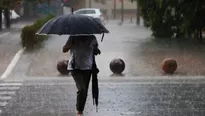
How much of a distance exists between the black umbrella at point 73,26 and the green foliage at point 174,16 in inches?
611

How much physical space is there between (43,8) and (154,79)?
202ft

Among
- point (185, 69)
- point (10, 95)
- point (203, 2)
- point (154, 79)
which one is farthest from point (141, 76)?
point (203, 2)

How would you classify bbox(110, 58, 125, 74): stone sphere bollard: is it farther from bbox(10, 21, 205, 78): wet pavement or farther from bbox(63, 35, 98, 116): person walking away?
bbox(63, 35, 98, 116): person walking away

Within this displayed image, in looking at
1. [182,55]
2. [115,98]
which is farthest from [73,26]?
[182,55]

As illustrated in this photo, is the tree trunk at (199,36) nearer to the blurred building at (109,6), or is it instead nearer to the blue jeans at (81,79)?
the blue jeans at (81,79)

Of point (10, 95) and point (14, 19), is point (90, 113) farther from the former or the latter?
point (14, 19)

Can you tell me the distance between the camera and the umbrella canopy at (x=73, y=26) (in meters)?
Answer: 8.45

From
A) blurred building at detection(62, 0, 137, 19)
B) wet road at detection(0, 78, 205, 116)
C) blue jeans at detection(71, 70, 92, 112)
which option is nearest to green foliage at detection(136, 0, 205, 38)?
wet road at detection(0, 78, 205, 116)

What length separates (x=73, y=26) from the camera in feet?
28.0

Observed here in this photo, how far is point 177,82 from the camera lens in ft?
44.9

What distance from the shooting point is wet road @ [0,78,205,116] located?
964 centimetres

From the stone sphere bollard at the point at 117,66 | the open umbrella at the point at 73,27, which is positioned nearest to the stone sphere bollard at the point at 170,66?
the stone sphere bollard at the point at 117,66

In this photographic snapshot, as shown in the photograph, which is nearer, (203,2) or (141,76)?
(141,76)

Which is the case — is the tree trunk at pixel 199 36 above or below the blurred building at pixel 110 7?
above
